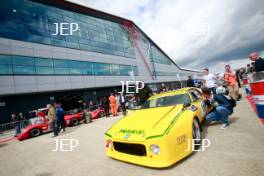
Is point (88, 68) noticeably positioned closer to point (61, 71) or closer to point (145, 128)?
point (61, 71)

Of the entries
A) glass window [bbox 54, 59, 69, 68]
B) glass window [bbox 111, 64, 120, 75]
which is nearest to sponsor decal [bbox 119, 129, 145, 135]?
glass window [bbox 54, 59, 69, 68]

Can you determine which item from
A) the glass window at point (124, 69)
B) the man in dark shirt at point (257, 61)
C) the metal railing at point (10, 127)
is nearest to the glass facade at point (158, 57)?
the glass window at point (124, 69)

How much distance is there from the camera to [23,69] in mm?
16656

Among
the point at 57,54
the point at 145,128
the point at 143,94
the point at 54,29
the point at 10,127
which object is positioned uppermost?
the point at 54,29

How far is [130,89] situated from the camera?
3047 cm

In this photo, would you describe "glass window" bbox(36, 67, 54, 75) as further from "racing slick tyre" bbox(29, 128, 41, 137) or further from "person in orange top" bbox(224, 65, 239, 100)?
"person in orange top" bbox(224, 65, 239, 100)

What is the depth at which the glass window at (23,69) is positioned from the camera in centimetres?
1616

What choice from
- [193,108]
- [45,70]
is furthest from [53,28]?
[193,108]

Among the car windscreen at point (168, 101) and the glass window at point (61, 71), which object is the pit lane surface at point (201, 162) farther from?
the glass window at point (61, 71)

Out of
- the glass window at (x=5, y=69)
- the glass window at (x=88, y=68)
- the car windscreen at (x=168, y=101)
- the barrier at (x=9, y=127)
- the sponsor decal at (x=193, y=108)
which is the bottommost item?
the barrier at (x=9, y=127)

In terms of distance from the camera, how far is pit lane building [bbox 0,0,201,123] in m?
16.2

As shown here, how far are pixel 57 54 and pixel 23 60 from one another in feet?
12.8

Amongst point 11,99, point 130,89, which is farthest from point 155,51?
point 11,99

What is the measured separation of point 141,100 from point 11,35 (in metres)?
16.1
